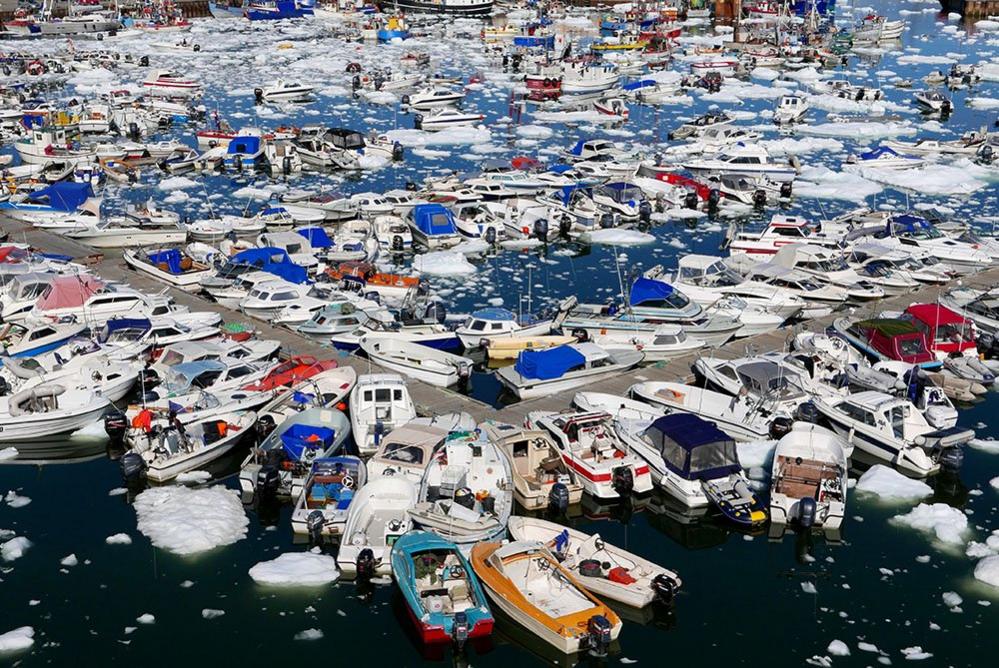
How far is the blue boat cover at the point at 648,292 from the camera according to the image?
33.9 m

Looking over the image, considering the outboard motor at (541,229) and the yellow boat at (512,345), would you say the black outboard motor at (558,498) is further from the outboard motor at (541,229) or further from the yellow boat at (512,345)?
the outboard motor at (541,229)

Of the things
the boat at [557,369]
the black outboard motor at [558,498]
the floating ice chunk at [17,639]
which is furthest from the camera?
the boat at [557,369]

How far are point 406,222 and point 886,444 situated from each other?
23.8m

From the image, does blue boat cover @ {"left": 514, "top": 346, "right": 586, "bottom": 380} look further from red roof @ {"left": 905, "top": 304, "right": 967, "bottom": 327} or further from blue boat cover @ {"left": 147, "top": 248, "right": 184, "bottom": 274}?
blue boat cover @ {"left": 147, "top": 248, "right": 184, "bottom": 274}

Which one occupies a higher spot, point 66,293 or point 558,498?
point 66,293

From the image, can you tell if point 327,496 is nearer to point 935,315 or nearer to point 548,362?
point 548,362

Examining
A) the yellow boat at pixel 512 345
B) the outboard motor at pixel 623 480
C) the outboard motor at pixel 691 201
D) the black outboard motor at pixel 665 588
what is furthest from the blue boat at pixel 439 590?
the outboard motor at pixel 691 201

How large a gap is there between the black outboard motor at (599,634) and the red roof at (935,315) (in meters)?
18.1

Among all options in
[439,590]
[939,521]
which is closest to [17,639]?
[439,590]

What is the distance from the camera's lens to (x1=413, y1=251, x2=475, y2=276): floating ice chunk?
40.4 metres

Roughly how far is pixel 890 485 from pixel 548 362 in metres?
9.61

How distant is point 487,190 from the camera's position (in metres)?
47.9

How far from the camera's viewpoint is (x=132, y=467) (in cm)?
2519

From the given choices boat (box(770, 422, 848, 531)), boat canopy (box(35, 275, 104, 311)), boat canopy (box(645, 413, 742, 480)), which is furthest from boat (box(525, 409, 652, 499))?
boat canopy (box(35, 275, 104, 311))
